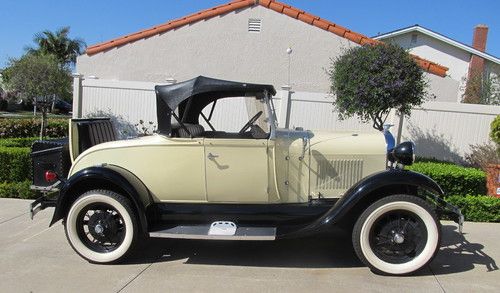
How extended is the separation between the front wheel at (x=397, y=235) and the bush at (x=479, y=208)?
2535 millimetres

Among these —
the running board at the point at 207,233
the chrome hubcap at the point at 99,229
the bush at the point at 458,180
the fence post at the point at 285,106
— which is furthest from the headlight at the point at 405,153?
the fence post at the point at 285,106

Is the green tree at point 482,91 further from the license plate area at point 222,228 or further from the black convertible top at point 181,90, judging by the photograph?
the license plate area at point 222,228

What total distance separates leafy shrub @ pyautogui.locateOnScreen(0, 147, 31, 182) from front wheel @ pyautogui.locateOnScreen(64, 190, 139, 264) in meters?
3.38

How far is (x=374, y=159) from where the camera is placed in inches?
186

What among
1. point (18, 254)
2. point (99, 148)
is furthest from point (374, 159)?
point (18, 254)

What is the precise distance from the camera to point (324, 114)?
1095 centimetres

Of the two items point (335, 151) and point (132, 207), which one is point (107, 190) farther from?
point (335, 151)

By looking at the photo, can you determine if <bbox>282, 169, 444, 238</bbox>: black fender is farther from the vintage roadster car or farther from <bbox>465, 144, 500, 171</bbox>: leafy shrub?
<bbox>465, 144, 500, 171</bbox>: leafy shrub

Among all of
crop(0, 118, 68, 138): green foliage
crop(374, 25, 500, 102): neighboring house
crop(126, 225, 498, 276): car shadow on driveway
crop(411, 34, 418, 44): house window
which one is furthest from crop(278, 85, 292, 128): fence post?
crop(411, 34, 418, 44): house window

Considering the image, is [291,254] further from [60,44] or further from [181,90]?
[60,44]

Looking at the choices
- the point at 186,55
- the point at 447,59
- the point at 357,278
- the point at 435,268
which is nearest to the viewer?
the point at 357,278

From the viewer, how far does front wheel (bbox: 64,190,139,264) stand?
15.0ft

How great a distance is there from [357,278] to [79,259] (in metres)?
2.75

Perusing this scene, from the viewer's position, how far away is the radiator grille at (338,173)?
4691 mm
